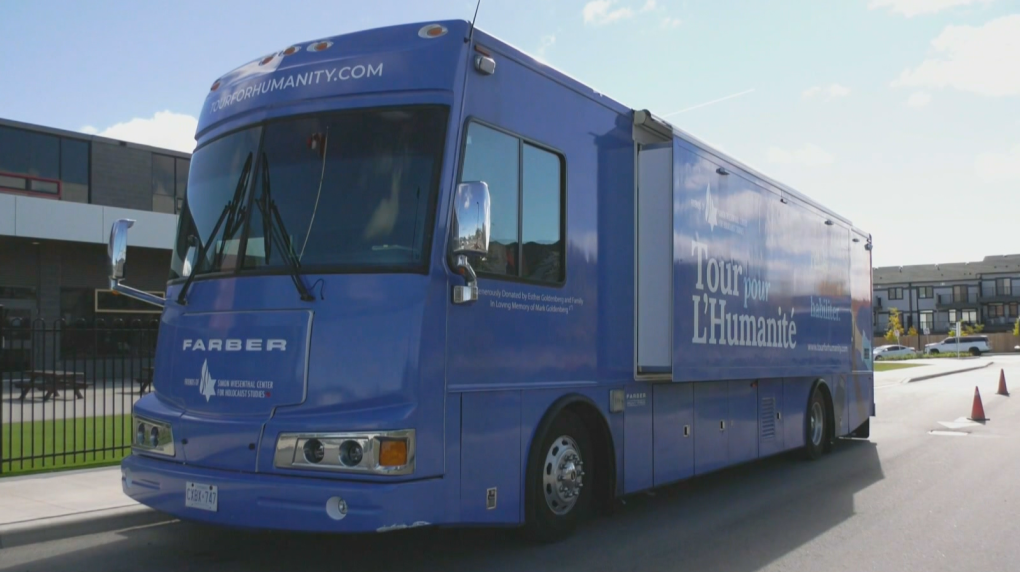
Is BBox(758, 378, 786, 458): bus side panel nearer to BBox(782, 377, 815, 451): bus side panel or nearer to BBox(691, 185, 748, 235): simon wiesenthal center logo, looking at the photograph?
BBox(782, 377, 815, 451): bus side panel

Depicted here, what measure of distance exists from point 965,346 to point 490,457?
7697cm

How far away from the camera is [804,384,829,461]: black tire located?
11641mm

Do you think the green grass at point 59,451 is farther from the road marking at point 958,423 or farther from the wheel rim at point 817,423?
the road marking at point 958,423

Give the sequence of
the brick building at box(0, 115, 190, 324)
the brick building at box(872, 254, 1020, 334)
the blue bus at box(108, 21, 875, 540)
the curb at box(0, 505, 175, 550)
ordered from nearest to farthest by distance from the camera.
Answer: the blue bus at box(108, 21, 875, 540) < the curb at box(0, 505, 175, 550) < the brick building at box(0, 115, 190, 324) < the brick building at box(872, 254, 1020, 334)

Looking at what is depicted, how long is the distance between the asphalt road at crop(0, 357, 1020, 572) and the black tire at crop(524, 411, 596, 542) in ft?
0.59

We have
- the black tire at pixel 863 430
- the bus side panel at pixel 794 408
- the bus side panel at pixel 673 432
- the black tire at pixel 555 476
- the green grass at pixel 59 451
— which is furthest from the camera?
the black tire at pixel 863 430

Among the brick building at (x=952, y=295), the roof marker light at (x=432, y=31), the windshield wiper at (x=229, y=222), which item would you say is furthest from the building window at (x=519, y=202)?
the brick building at (x=952, y=295)

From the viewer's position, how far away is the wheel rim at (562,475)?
6391 mm

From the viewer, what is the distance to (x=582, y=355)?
6.80 metres

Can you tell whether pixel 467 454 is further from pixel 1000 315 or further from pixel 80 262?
pixel 1000 315

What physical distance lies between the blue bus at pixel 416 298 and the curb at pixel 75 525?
135 centimetres

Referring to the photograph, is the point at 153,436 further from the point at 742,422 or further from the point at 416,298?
the point at 742,422

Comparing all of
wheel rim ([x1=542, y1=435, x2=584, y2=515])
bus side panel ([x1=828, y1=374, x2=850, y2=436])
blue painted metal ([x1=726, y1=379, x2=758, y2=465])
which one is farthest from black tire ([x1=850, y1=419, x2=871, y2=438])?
wheel rim ([x1=542, y1=435, x2=584, y2=515])

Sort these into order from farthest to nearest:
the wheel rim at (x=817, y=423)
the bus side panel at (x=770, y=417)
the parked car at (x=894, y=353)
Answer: the parked car at (x=894, y=353) < the wheel rim at (x=817, y=423) < the bus side panel at (x=770, y=417)
